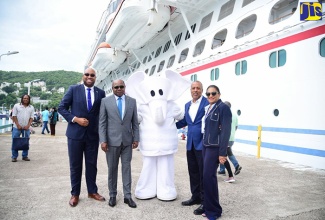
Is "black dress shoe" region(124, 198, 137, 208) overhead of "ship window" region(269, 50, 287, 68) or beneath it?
beneath

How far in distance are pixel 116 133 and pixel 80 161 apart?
2.43ft

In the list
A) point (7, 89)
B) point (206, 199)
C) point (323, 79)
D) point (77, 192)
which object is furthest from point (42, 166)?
point (7, 89)

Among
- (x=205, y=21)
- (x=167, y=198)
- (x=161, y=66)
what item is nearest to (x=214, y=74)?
(x=205, y=21)

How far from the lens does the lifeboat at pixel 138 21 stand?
1255cm

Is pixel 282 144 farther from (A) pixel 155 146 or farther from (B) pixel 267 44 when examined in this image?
(A) pixel 155 146

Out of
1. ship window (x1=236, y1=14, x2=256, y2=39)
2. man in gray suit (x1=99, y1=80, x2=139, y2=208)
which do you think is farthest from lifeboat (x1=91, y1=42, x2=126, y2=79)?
man in gray suit (x1=99, y1=80, x2=139, y2=208)

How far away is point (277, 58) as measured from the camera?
7137 mm

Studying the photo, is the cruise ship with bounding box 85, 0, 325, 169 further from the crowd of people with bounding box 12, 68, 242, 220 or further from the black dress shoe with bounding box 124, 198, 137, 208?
the black dress shoe with bounding box 124, 198, 137, 208

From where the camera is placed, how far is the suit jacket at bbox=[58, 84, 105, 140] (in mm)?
3627

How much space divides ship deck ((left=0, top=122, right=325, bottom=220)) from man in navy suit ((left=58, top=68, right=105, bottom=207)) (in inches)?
12.8

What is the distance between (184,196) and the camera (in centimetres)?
406

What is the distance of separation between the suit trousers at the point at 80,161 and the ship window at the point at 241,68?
6.32m

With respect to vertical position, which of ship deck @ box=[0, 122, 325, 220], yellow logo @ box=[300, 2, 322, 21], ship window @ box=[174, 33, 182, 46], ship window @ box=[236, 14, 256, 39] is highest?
ship window @ box=[174, 33, 182, 46]

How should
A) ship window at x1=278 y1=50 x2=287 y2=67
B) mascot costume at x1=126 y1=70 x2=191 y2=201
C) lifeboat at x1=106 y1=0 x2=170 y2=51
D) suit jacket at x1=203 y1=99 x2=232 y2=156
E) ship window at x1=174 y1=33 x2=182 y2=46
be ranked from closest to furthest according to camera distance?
suit jacket at x1=203 y1=99 x2=232 y2=156 → mascot costume at x1=126 y1=70 x2=191 y2=201 → ship window at x1=278 y1=50 x2=287 y2=67 → lifeboat at x1=106 y1=0 x2=170 y2=51 → ship window at x1=174 y1=33 x2=182 y2=46
